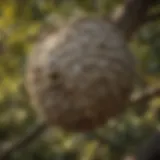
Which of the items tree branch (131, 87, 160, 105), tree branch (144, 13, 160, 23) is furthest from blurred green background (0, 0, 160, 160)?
tree branch (144, 13, 160, 23)

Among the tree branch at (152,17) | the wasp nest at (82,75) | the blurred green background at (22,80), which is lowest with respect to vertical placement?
the wasp nest at (82,75)

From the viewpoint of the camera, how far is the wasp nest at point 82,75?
0.83 meters

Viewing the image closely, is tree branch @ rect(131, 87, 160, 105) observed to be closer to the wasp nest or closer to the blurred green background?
the blurred green background

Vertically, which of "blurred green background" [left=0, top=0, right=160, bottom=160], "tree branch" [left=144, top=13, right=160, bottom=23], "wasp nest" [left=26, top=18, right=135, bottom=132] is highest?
"blurred green background" [left=0, top=0, right=160, bottom=160]

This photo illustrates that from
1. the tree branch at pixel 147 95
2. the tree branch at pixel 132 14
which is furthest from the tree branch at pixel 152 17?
the tree branch at pixel 147 95

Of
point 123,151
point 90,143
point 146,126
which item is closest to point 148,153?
point 90,143

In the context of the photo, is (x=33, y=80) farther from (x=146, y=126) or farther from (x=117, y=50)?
(x=146, y=126)

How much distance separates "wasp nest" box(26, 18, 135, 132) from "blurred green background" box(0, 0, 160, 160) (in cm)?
11

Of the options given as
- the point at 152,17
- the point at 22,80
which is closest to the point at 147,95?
the point at 152,17

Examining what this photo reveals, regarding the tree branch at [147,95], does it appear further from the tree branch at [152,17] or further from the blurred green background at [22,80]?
the tree branch at [152,17]

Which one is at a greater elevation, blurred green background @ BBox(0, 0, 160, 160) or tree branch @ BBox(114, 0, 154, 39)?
blurred green background @ BBox(0, 0, 160, 160)

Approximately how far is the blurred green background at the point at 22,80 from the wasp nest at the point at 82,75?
0.37ft

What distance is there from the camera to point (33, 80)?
0.89 m

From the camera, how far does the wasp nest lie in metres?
0.83
